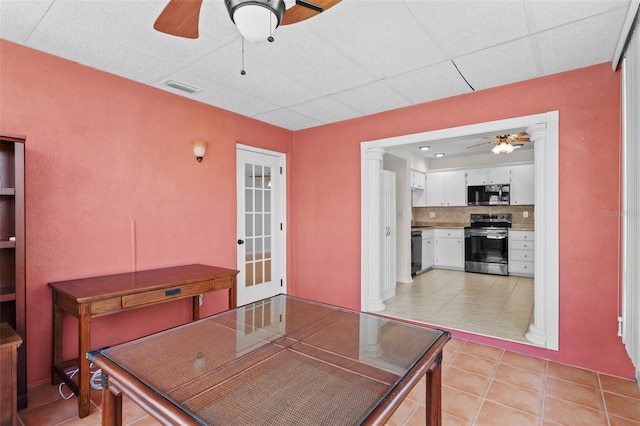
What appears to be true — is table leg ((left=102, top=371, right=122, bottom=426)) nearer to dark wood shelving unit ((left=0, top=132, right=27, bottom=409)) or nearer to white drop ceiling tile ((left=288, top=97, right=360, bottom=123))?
dark wood shelving unit ((left=0, top=132, right=27, bottom=409))

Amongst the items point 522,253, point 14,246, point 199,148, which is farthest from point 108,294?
point 522,253

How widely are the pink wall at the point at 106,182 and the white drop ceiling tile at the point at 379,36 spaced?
1871mm

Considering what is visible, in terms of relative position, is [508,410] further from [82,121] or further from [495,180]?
[495,180]

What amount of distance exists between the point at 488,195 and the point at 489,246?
3.48 ft

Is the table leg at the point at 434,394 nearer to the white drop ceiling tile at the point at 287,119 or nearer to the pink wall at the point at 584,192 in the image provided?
the pink wall at the point at 584,192

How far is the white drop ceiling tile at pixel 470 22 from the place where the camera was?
1.90m

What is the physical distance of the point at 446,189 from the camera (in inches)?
279

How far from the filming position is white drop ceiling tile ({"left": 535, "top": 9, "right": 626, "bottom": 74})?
2074 millimetres

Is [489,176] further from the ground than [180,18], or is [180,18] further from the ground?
[180,18]

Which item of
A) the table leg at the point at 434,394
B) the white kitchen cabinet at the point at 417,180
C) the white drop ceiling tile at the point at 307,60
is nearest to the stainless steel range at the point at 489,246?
the white kitchen cabinet at the point at 417,180

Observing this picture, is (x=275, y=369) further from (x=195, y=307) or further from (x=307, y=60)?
(x=195, y=307)

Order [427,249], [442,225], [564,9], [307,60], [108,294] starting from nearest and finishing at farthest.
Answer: [564,9]
[108,294]
[307,60]
[427,249]
[442,225]

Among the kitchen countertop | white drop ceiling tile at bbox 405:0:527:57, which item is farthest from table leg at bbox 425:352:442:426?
the kitchen countertop

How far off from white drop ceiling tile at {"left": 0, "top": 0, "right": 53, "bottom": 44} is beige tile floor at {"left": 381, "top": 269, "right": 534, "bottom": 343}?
158 inches
